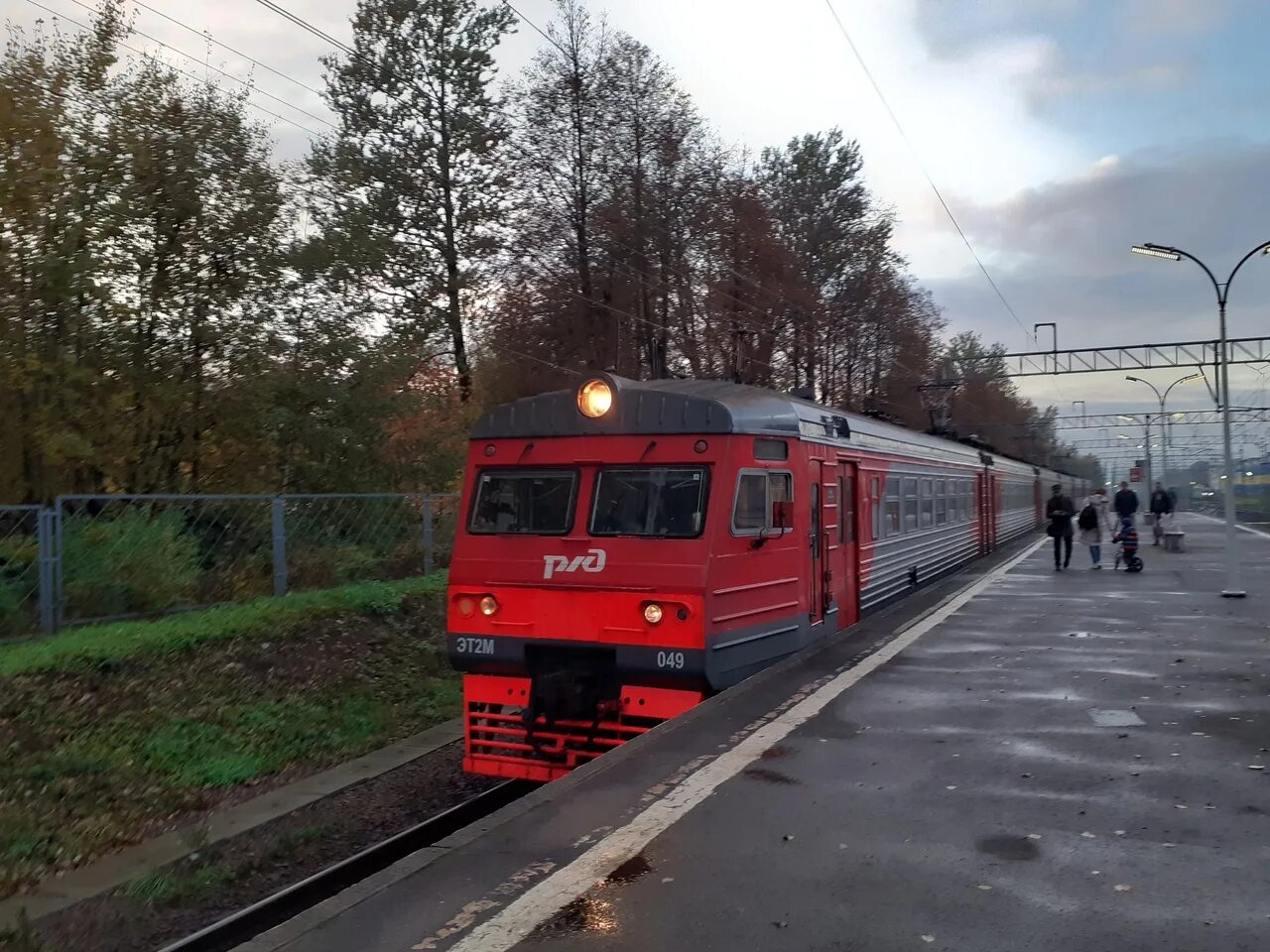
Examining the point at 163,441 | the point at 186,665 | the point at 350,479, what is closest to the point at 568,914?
the point at 186,665

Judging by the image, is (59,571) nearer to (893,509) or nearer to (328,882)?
(328,882)

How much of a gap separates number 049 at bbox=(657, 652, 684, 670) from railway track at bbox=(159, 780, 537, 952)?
2152 millimetres

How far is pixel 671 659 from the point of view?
773 centimetres

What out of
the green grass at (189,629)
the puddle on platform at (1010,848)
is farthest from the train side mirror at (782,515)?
the green grass at (189,629)

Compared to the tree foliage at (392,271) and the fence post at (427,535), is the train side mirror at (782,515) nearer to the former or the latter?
the tree foliage at (392,271)

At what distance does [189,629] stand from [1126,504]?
16.5m

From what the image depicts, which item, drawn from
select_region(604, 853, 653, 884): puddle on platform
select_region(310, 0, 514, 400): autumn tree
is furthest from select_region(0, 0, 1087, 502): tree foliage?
select_region(604, 853, 653, 884): puddle on platform

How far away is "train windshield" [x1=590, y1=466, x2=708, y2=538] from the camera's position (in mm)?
8133

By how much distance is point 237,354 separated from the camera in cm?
1420

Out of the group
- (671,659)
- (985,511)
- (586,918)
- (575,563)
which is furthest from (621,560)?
(985,511)

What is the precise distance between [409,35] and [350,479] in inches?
589

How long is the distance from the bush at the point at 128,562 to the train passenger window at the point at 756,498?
6836mm

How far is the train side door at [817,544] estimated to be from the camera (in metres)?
9.52

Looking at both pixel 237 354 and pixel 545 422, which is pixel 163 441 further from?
pixel 545 422
